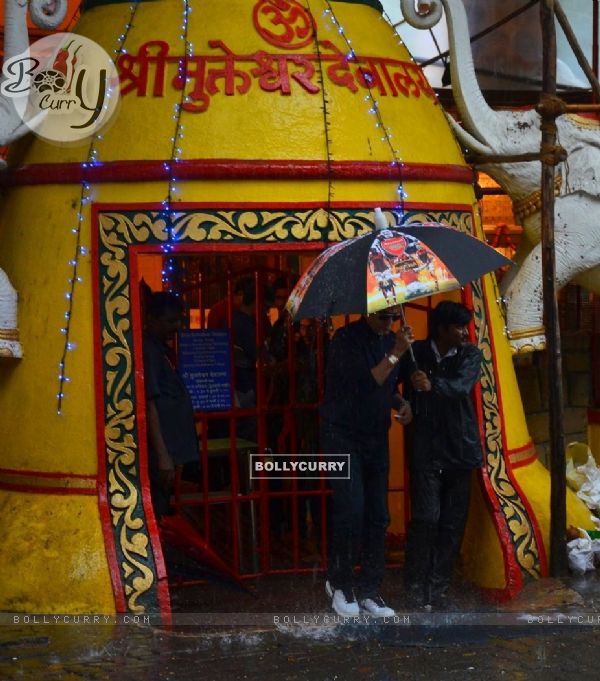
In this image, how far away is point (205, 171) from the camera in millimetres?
7945

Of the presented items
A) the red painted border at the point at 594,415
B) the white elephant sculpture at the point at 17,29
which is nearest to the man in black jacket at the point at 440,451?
the white elephant sculpture at the point at 17,29

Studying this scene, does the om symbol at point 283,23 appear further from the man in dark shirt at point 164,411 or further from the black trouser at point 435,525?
the black trouser at point 435,525

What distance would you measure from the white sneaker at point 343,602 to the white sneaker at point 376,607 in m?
0.05

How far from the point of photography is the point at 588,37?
11688 millimetres

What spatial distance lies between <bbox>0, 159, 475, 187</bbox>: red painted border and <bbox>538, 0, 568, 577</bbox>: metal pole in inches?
33.4

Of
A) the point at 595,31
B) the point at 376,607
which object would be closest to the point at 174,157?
the point at 376,607

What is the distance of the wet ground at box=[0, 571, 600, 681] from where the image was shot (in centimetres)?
700

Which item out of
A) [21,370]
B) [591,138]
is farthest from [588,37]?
[21,370]

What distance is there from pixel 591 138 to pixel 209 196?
257 cm

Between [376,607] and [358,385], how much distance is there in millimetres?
1103

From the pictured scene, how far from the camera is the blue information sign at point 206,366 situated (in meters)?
8.82

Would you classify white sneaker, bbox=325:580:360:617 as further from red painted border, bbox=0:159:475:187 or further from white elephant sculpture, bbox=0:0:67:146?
white elephant sculpture, bbox=0:0:67:146

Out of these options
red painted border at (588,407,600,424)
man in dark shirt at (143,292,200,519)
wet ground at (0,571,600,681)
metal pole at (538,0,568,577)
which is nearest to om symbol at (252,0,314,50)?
metal pole at (538,0,568,577)

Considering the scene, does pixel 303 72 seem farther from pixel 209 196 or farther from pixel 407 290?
pixel 407 290
